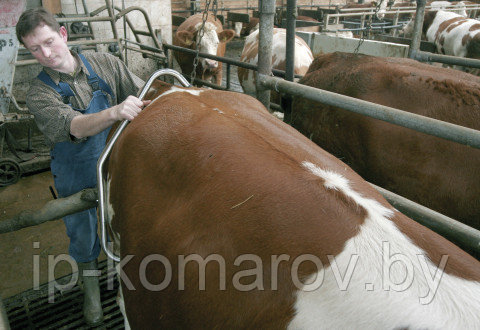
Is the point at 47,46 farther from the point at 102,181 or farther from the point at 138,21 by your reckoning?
the point at 138,21

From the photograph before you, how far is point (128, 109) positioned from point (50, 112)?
0.49 metres

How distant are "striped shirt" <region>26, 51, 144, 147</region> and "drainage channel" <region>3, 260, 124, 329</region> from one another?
3.67 feet

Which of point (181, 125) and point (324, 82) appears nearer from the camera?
point (181, 125)

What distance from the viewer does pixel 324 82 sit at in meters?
2.69

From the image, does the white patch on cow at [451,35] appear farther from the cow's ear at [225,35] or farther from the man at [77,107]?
the man at [77,107]

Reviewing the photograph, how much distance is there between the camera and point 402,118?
4.85 feet

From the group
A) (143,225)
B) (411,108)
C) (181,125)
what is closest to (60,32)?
(181,125)

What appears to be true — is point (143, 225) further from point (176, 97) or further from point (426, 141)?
point (426, 141)

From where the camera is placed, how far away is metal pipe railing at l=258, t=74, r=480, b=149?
1319 mm

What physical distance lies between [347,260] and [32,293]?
2456 millimetres

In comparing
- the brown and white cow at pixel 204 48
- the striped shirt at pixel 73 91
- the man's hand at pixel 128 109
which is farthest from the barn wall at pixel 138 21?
the man's hand at pixel 128 109

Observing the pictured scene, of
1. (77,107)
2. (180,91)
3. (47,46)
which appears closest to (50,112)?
(77,107)

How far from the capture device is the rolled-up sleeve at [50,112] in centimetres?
182

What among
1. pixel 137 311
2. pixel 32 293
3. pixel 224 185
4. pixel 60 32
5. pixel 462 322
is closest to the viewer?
pixel 462 322
